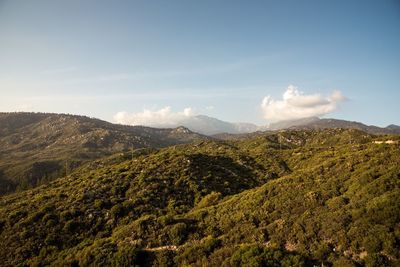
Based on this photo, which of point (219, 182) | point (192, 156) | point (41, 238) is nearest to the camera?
point (41, 238)

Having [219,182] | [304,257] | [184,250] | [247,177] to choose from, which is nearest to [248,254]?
[304,257]

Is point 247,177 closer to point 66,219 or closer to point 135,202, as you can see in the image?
point 135,202

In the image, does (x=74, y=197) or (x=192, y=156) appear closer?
(x=74, y=197)

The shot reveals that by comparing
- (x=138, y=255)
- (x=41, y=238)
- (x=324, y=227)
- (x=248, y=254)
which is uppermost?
(x=324, y=227)

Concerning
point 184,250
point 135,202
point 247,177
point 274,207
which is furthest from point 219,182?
point 184,250

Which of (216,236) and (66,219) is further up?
(216,236)

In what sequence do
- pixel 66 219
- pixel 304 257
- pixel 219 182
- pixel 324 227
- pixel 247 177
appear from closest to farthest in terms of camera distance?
pixel 304 257, pixel 324 227, pixel 66 219, pixel 219 182, pixel 247 177
